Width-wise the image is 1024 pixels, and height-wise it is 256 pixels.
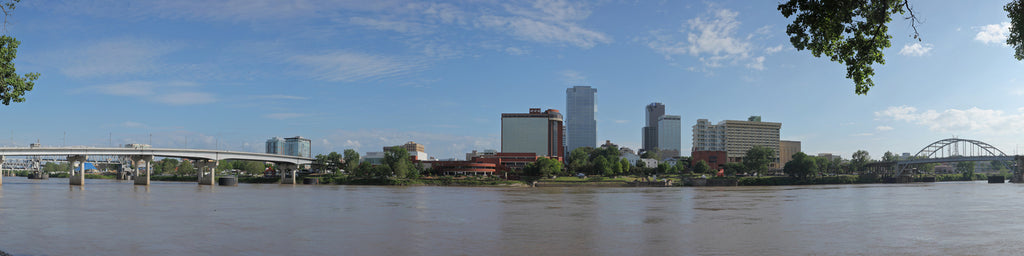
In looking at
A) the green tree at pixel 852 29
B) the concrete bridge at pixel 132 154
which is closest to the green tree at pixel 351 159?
the concrete bridge at pixel 132 154

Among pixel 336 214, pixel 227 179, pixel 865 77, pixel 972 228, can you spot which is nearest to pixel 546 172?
pixel 227 179

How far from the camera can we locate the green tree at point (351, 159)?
488 feet

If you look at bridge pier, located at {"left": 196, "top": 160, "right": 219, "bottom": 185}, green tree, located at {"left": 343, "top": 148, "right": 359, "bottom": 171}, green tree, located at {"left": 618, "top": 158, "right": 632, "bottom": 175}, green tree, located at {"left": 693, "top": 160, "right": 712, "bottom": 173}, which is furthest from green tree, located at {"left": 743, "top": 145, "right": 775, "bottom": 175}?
bridge pier, located at {"left": 196, "top": 160, "right": 219, "bottom": 185}

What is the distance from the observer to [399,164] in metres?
137

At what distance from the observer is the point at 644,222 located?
34562mm

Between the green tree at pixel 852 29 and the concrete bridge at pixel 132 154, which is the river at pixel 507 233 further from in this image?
the concrete bridge at pixel 132 154

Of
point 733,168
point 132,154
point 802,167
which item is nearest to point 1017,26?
point 132,154

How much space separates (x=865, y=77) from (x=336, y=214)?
3575cm

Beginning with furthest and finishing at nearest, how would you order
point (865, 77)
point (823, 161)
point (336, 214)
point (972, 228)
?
point (823, 161) → point (336, 214) → point (972, 228) → point (865, 77)

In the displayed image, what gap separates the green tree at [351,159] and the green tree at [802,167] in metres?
109

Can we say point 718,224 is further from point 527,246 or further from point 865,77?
point 865,77

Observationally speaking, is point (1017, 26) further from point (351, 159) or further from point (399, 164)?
point (351, 159)

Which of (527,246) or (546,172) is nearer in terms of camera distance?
(527,246)

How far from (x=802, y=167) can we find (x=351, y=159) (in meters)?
114
